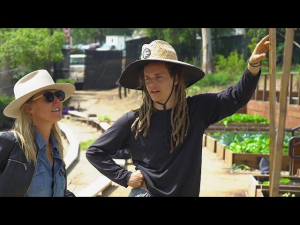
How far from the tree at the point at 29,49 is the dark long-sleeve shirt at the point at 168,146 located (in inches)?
833

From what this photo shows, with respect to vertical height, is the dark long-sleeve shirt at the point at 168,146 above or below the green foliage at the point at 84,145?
above

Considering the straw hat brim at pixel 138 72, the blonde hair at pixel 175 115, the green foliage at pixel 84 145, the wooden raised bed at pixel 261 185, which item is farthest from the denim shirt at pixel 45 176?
the green foliage at pixel 84 145

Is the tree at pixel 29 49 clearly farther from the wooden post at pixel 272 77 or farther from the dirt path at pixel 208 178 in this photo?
the wooden post at pixel 272 77

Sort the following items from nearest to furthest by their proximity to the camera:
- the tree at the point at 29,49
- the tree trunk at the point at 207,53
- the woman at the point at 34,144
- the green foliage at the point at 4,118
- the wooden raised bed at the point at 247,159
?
the woman at the point at 34,144, the wooden raised bed at the point at 247,159, the green foliage at the point at 4,118, the tree at the point at 29,49, the tree trunk at the point at 207,53

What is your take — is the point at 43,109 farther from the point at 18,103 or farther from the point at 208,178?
the point at 208,178

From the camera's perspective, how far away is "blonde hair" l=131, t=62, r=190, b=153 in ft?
10.1

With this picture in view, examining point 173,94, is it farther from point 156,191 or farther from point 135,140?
point 156,191

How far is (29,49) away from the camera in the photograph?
80.2 ft

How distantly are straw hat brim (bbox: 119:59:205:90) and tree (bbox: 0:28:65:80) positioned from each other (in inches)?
823

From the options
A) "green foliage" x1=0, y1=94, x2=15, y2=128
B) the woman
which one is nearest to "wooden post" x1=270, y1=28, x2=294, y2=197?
the woman

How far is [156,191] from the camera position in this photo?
3074 mm

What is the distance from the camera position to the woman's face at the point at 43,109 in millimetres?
3289

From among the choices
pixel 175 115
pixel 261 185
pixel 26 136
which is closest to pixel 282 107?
pixel 175 115

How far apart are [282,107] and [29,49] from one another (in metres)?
22.2
